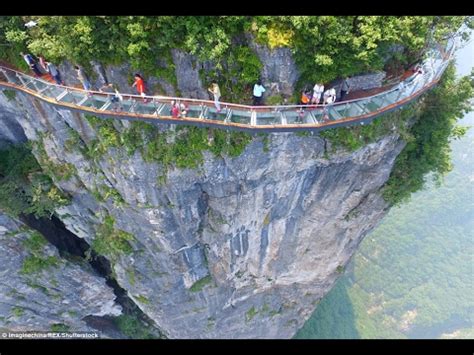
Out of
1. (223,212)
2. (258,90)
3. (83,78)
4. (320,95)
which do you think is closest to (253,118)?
(258,90)

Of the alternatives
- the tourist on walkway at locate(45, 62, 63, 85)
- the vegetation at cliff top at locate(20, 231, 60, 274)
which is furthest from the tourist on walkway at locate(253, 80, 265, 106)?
the vegetation at cliff top at locate(20, 231, 60, 274)

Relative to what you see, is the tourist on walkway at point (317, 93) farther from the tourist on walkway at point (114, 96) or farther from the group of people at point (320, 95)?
the tourist on walkway at point (114, 96)

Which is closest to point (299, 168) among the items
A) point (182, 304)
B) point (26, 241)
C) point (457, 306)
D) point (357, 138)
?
point (357, 138)

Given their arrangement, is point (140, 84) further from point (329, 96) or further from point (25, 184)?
point (25, 184)

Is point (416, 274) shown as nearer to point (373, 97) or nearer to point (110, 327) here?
point (110, 327)

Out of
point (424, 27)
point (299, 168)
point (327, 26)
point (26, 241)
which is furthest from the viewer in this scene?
point (26, 241)

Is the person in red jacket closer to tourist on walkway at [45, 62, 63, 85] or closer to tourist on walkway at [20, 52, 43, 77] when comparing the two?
tourist on walkway at [45, 62, 63, 85]
